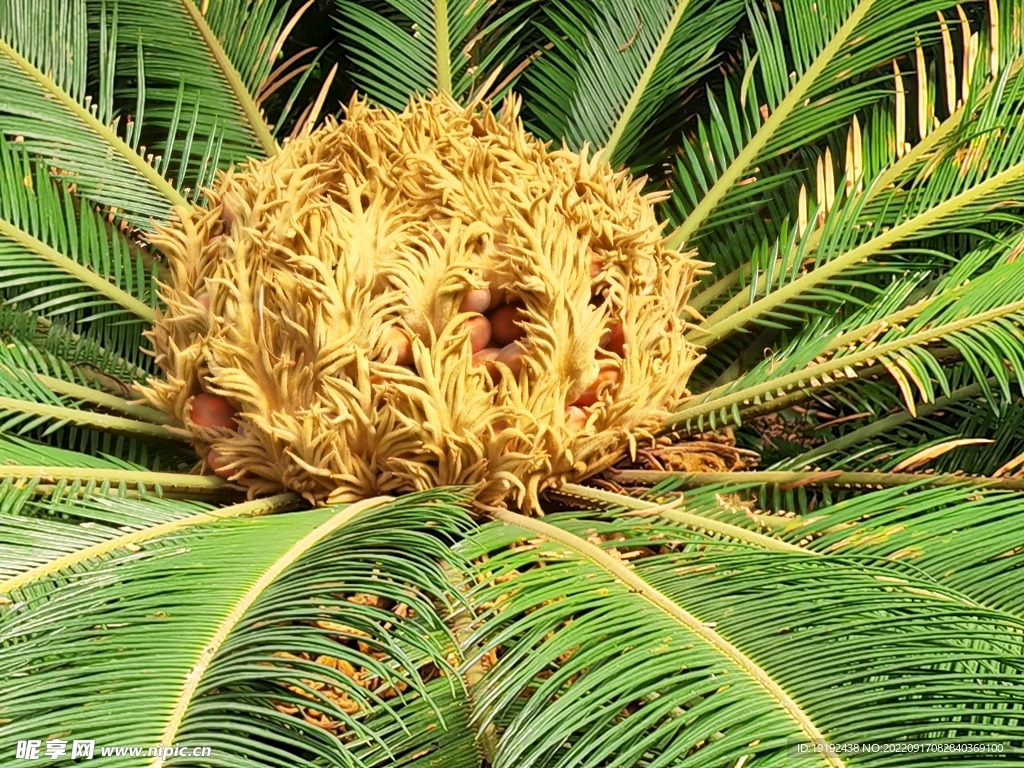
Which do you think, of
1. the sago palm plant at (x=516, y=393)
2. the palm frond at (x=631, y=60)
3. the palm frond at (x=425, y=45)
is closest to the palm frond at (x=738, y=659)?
the sago palm plant at (x=516, y=393)

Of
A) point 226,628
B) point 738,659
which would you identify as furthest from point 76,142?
point 738,659

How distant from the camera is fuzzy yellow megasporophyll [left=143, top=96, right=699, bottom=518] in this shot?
5.49 ft

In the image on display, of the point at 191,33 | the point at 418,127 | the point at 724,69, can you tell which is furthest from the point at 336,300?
the point at 724,69

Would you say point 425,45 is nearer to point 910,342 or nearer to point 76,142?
point 76,142

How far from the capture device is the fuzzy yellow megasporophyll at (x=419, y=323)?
65.9 inches

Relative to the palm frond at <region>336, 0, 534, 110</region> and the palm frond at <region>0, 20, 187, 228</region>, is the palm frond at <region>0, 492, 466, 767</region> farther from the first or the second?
the palm frond at <region>336, 0, 534, 110</region>

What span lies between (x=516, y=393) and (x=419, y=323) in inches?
7.4

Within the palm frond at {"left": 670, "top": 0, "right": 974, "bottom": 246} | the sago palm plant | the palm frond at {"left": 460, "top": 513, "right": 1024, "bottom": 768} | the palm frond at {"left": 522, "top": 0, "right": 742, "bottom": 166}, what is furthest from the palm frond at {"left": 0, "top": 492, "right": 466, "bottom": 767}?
the palm frond at {"left": 522, "top": 0, "right": 742, "bottom": 166}

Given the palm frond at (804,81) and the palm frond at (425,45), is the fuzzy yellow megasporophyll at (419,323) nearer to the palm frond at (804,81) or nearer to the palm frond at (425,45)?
the palm frond at (804,81)

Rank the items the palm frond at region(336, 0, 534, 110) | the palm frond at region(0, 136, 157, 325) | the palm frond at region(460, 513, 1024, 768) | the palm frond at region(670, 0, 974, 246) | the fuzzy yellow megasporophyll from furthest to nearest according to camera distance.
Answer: the palm frond at region(336, 0, 534, 110), the palm frond at region(670, 0, 974, 246), the palm frond at region(0, 136, 157, 325), the fuzzy yellow megasporophyll, the palm frond at region(460, 513, 1024, 768)

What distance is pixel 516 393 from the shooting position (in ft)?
5.52

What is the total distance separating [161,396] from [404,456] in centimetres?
49

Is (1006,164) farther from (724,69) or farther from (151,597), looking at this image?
(151,597)

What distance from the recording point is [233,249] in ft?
6.03
